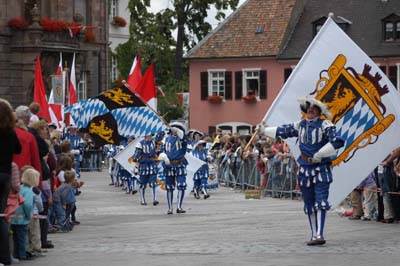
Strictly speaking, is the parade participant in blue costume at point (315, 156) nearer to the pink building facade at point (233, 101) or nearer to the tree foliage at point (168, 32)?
the pink building facade at point (233, 101)

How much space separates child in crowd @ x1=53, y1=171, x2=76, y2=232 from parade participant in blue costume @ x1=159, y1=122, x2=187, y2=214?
14.7 ft

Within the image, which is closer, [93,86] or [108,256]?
[108,256]

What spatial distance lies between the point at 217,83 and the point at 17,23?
1802cm

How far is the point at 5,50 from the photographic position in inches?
2245

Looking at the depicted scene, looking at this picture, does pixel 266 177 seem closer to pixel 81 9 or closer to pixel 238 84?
pixel 81 9

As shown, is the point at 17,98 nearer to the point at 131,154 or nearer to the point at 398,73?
the point at 398,73

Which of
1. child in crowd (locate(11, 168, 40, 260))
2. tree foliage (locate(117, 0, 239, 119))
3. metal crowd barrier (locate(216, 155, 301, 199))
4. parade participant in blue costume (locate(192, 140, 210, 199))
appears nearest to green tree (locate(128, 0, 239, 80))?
tree foliage (locate(117, 0, 239, 119))

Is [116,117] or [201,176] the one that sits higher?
[116,117]

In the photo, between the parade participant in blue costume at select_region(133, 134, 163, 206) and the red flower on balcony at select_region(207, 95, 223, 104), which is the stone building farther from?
the parade participant in blue costume at select_region(133, 134, 163, 206)

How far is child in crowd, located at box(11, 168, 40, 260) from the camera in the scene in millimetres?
15758

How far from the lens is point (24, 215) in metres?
15.8

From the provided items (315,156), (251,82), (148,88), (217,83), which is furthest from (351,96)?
(217,83)

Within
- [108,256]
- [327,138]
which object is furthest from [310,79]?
[108,256]

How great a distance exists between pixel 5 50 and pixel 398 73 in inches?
789
